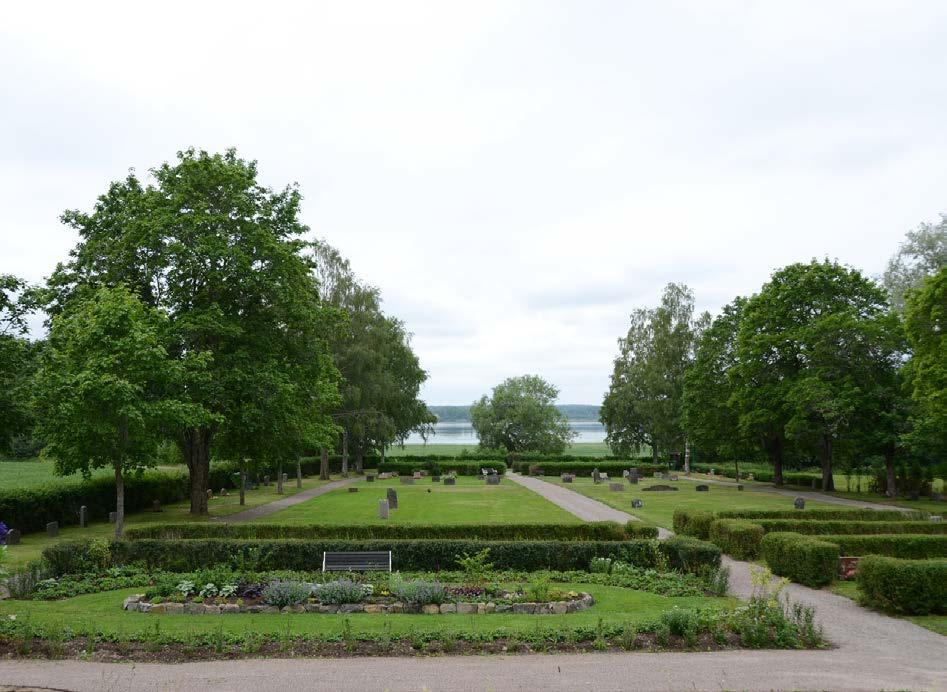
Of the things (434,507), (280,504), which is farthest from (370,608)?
(280,504)

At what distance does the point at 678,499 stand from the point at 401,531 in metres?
25.9

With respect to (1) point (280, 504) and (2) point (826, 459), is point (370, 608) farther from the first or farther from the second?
(2) point (826, 459)

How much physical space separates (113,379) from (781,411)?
130 ft

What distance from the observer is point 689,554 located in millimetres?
17672

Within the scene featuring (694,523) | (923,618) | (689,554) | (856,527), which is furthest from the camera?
(694,523)

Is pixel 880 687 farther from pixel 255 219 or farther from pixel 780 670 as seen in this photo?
pixel 255 219

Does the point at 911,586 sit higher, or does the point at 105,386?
the point at 105,386

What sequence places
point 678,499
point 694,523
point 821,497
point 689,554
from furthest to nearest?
1. point 821,497
2. point 678,499
3. point 694,523
4. point 689,554

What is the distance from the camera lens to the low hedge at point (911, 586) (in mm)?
14328

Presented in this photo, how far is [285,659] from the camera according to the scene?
10516 mm

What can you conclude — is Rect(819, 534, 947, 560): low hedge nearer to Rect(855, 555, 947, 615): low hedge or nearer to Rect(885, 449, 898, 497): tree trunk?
Rect(855, 555, 947, 615): low hedge

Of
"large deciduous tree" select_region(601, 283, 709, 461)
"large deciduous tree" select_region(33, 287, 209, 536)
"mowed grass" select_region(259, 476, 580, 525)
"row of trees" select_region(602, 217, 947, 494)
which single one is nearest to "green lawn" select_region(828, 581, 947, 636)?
"mowed grass" select_region(259, 476, 580, 525)

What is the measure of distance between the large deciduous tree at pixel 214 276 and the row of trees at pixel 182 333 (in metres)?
0.06

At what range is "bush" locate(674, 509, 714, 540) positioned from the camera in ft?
78.5
